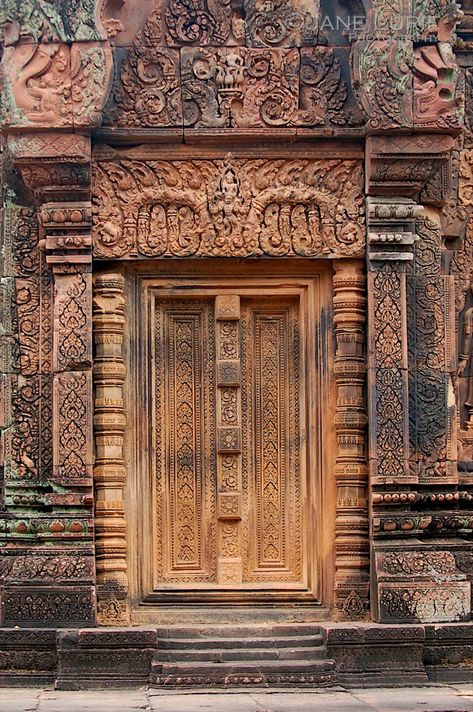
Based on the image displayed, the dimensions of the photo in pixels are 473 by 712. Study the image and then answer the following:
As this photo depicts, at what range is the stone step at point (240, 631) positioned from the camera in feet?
39.4

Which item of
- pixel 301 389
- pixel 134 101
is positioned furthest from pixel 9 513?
pixel 134 101

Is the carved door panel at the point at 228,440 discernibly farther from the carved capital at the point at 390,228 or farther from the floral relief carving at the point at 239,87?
the floral relief carving at the point at 239,87

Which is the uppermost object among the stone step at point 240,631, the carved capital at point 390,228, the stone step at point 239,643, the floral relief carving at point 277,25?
the floral relief carving at point 277,25

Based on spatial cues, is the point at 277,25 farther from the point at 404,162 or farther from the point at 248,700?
the point at 248,700

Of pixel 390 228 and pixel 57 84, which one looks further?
pixel 390 228

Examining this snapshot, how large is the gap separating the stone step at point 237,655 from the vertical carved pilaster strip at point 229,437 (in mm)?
737

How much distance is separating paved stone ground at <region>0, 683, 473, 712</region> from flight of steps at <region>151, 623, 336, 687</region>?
6.5 inches

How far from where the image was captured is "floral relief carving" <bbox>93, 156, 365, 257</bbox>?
12.3 m

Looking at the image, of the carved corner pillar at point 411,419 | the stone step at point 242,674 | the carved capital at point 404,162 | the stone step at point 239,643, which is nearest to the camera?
the stone step at point 242,674

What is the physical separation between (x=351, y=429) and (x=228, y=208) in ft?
6.15

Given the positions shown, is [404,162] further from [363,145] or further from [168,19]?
[168,19]

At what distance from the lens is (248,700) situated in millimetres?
10867

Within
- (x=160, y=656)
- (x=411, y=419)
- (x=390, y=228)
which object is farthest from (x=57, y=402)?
(x=390, y=228)

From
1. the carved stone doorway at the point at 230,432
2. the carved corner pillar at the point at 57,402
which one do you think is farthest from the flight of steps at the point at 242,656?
the carved corner pillar at the point at 57,402
